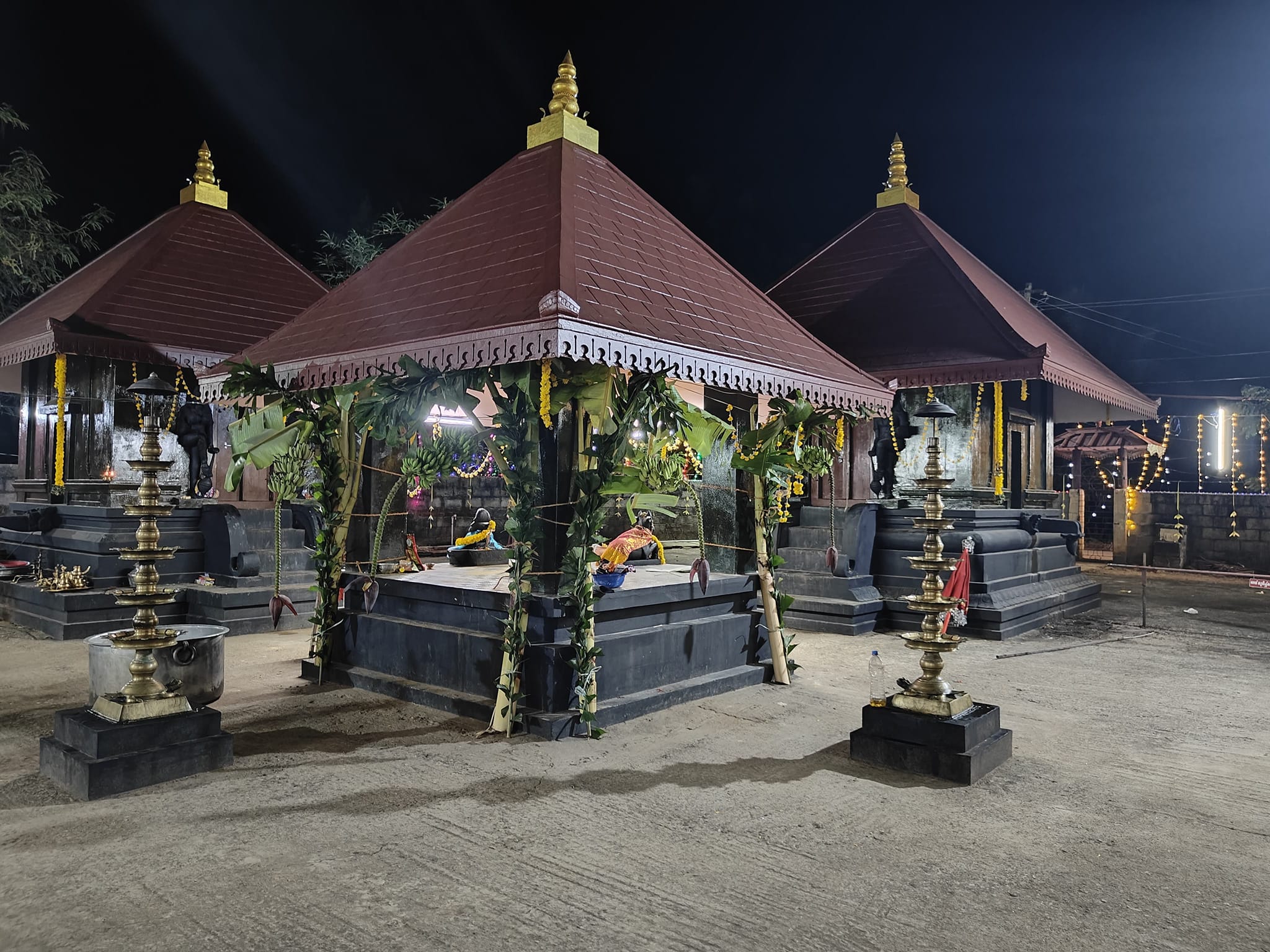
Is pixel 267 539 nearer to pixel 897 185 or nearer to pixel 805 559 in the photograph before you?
pixel 805 559

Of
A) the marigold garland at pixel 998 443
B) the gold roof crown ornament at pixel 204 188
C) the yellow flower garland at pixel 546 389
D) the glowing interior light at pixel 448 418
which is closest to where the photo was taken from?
the yellow flower garland at pixel 546 389

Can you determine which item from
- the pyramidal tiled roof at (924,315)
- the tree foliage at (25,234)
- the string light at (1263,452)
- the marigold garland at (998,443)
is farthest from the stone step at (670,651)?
the string light at (1263,452)

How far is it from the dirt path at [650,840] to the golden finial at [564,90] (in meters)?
5.11

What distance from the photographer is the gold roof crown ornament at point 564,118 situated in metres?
7.22

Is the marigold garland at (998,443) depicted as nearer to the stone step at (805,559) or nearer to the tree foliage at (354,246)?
the stone step at (805,559)

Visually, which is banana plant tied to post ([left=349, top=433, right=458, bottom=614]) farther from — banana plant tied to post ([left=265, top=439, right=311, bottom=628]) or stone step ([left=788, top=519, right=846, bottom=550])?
stone step ([left=788, top=519, right=846, bottom=550])

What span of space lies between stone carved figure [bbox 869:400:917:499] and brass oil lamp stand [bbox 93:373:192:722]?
37.0 feet

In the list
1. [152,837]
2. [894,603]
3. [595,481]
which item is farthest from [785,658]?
[152,837]

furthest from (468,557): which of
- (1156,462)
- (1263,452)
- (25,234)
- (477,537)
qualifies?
(1156,462)

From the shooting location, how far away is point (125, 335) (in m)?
11.5

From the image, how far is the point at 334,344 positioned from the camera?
20.7ft

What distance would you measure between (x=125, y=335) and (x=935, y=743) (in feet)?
37.7

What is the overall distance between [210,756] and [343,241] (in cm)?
1945

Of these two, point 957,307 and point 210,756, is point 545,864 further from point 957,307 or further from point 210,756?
point 957,307
